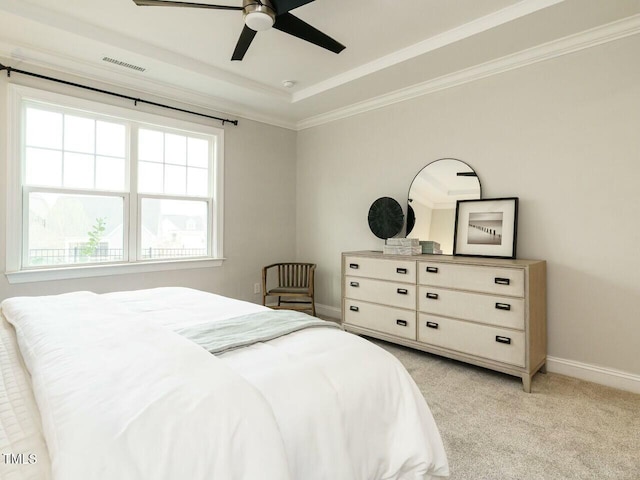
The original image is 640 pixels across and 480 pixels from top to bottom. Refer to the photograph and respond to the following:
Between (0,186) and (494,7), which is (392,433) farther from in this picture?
(0,186)

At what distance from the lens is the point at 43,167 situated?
3098mm

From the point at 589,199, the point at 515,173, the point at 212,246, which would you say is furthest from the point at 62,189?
the point at 589,199

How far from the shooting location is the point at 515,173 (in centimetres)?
303

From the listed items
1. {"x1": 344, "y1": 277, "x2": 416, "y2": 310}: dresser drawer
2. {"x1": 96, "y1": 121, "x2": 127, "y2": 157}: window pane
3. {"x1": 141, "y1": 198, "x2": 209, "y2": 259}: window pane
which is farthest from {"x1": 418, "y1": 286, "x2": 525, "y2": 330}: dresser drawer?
{"x1": 96, "y1": 121, "x2": 127, "y2": 157}: window pane

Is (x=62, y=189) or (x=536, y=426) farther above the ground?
(x=62, y=189)

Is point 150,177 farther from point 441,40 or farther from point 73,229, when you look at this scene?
point 441,40

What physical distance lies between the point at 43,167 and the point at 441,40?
3511mm

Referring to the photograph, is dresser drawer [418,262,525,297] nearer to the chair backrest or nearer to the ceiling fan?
the chair backrest

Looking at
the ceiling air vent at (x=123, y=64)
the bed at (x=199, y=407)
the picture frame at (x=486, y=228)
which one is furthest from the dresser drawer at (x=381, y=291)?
the ceiling air vent at (x=123, y=64)

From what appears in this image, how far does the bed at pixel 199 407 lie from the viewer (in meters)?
0.78

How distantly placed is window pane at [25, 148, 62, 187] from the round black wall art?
304 cm

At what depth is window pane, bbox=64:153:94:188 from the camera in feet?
10.6

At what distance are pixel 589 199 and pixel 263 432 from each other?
2.91m

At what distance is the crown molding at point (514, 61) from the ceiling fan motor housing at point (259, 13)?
195 centimetres
